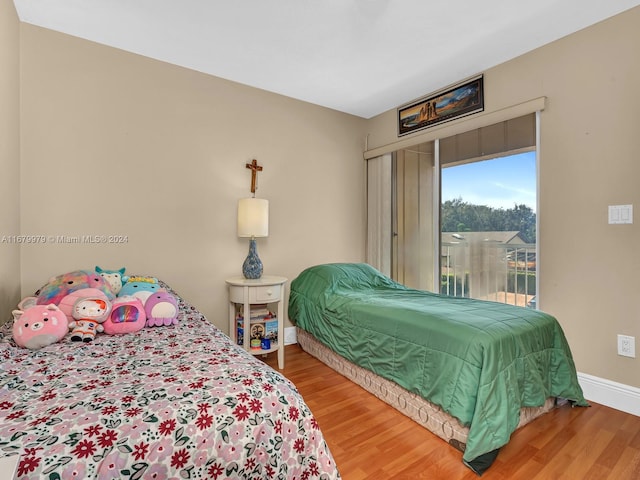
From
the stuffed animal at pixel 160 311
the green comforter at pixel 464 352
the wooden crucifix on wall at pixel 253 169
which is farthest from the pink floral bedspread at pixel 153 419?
the wooden crucifix on wall at pixel 253 169

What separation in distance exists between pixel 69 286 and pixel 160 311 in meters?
0.49

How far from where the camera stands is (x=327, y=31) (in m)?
2.22

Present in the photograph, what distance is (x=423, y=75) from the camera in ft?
9.21

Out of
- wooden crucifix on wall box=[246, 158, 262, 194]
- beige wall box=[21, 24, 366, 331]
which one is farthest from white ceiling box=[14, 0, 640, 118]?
wooden crucifix on wall box=[246, 158, 262, 194]

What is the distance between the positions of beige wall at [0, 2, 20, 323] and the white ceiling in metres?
0.27

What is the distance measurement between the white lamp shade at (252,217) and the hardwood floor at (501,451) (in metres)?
1.37

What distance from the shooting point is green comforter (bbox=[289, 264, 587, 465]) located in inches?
60.4

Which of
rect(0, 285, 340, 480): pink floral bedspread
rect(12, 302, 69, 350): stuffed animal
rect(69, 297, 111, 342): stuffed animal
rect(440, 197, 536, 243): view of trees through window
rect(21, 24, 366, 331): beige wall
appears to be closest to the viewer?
rect(0, 285, 340, 480): pink floral bedspread

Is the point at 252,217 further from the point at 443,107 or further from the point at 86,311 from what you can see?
the point at 443,107

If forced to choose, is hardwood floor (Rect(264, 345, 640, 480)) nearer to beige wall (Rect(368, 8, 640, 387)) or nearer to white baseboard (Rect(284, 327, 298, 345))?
beige wall (Rect(368, 8, 640, 387))

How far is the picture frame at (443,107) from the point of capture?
2.78 m

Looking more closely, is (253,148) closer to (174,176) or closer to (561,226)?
(174,176)

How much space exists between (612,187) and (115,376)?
2.89m

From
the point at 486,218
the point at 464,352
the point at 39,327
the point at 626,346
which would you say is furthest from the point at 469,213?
the point at 39,327
